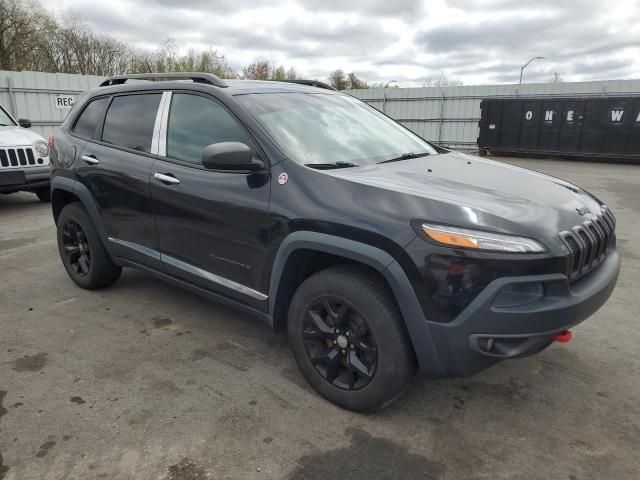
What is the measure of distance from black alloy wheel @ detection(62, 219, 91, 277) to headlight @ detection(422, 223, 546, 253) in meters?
3.28

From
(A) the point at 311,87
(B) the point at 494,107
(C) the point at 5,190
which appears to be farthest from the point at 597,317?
(B) the point at 494,107

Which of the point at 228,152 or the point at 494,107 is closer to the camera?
the point at 228,152

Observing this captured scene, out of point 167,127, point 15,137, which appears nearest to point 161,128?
point 167,127

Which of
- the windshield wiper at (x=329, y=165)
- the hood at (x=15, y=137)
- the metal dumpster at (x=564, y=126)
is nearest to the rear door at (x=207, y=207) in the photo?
the windshield wiper at (x=329, y=165)

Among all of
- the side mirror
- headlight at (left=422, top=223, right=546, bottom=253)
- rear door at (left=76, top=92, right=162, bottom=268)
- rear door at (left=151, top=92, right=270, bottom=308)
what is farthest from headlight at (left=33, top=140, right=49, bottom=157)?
headlight at (left=422, top=223, right=546, bottom=253)

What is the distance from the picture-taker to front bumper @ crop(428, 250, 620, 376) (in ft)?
6.83

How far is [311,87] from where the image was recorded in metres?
3.78

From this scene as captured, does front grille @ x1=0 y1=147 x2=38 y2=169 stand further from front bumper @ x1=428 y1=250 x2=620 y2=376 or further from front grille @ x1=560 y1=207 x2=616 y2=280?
front grille @ x1=560 y1=207 x2=616 y2=280

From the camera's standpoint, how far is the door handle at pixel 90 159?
12.6 ft

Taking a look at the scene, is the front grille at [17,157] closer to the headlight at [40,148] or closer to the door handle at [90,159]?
the headlight at [40,148]

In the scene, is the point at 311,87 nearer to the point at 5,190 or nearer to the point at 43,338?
the point at 43,338

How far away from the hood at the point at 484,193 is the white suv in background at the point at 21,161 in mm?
6844

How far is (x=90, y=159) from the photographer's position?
153 inches

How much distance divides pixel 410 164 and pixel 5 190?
7.14m
